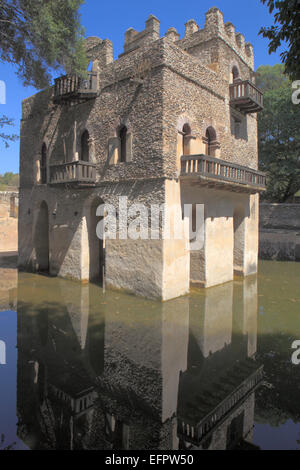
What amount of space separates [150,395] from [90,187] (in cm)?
895

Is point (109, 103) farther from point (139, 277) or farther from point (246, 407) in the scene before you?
point (246, 407)

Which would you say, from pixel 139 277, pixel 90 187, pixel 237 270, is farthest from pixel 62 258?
pixel 237 270

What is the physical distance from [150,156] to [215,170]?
241 centimetres

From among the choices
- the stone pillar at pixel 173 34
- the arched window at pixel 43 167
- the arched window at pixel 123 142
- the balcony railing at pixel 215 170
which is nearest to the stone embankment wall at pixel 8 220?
the arched window at pixel 43 167

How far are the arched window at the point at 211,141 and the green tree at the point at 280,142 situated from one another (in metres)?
13.2

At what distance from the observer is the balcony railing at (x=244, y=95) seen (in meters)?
13.0

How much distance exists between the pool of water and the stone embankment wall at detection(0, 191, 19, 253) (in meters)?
13.8

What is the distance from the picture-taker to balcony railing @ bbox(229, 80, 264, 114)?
1302cm

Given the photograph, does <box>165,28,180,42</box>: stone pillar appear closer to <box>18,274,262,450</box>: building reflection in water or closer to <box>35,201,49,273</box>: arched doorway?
<box>35,201,49,273</box>: arched doorway

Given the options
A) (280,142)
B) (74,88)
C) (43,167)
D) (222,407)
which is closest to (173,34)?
(74,88)

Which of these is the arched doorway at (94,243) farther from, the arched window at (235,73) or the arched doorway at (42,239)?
the arched window at (235,73)

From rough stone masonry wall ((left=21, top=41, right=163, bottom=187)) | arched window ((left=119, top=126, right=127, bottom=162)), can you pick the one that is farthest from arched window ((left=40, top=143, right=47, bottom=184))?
arched window ((left=119, top=126, right=127, bottom=162))

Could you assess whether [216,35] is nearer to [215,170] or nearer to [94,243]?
[215,170]

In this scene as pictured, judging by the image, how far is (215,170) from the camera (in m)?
11.1
